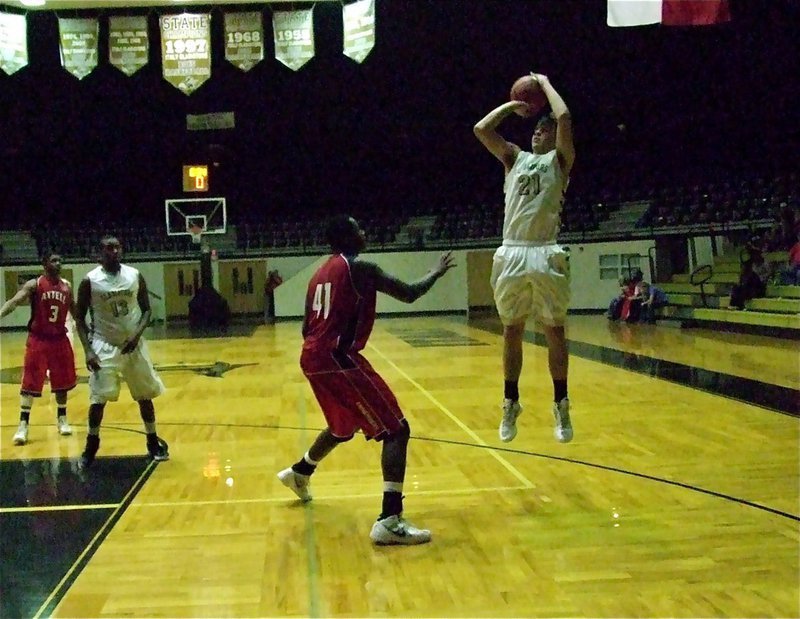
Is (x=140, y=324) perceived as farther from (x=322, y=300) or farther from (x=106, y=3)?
(x=106, y=3)

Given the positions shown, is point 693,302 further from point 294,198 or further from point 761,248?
point 294,198

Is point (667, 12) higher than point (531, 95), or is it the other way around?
point (667, 12)

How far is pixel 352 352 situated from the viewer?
4086mm

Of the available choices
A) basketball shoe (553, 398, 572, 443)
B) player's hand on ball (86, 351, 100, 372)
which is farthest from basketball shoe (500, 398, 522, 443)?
player's hand on ball (86, 351, 100, 372)

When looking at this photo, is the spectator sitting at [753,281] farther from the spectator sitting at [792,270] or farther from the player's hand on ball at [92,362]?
the player's hand on ball at [92,362]

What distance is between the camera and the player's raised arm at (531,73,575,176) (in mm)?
4152

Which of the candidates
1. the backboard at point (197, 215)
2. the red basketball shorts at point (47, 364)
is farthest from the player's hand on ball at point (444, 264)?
the backboard at point (197, 215)

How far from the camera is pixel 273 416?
7527mm

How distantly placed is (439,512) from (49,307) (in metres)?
4.33

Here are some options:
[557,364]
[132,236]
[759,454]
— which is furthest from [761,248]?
[132,236]

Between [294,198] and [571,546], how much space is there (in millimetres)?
22987

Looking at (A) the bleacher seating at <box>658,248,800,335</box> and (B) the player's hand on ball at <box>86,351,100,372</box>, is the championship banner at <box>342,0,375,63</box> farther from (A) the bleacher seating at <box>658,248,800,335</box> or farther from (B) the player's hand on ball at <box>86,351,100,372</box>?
(A) the bleacher seating at <box>658,248,800,335</box>

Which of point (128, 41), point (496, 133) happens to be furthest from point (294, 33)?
point (496, 133)

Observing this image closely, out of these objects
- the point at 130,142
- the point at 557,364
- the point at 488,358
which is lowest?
the point at 488,358
